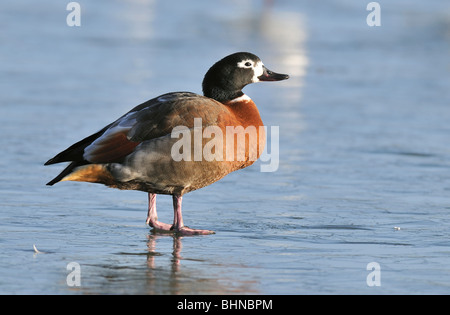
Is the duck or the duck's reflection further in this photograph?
the duck

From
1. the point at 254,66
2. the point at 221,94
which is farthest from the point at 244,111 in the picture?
the point at 254,66

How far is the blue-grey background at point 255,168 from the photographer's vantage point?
588 cm

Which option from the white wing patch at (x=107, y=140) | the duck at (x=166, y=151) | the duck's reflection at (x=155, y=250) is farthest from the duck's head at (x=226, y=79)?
the duck's reflection at (x=155, y=250)

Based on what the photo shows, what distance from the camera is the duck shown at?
22.6 ft

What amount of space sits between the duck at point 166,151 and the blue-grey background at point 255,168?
0.36 meters

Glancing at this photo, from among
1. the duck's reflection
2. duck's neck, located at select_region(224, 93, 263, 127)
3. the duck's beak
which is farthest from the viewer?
the duck's beak

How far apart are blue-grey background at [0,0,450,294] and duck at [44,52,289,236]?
1.19 ft

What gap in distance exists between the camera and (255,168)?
949 centimetres

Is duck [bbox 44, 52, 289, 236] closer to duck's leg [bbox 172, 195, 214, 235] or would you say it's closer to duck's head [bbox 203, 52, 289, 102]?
duck's leg [bbox 172, 195, 214, 235]

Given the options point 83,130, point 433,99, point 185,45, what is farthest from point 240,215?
point 185,45

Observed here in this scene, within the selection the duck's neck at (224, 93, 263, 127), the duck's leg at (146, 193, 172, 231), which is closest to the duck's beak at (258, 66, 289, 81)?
the duck's neck at (224, 93, 263, 127)

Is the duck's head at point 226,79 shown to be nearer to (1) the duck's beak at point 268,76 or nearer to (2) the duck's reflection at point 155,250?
(1) the duck's beak at point 268,76

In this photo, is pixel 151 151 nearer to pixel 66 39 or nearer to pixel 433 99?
pixel 433 99

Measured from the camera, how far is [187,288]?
5457mm
